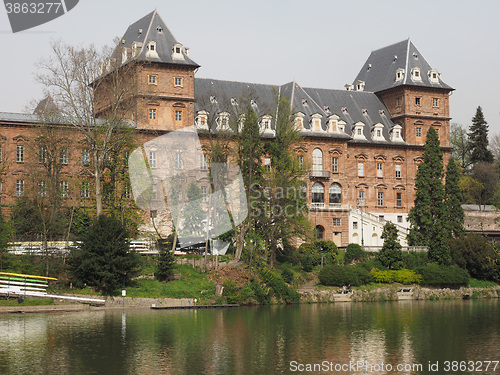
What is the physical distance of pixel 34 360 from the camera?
27047 millimetres

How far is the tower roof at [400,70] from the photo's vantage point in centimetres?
8081

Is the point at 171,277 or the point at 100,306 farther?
the point at 171,277

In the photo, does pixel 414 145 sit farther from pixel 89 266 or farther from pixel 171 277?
pixel 89 266

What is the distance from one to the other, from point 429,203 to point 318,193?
13.8 meters

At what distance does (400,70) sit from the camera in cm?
8138

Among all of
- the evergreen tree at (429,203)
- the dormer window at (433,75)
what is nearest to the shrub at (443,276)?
the evergreen tree at (429,203)

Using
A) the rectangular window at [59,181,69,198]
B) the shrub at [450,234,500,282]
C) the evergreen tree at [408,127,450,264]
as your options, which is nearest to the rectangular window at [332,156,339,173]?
the evergreen tree at [408,127,450,264]

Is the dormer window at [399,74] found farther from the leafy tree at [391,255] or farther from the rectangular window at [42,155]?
the rectangular window at [42,155]

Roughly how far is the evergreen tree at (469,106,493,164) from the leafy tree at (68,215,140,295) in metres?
71.2

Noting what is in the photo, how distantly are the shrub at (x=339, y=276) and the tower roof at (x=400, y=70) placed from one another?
31880 millimetres

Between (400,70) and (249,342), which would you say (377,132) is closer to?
(400,70)

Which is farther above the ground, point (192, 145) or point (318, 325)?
point (192, 145)

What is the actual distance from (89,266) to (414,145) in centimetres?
4637

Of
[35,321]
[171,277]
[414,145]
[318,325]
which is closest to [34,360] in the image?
[35,321]
